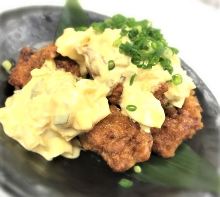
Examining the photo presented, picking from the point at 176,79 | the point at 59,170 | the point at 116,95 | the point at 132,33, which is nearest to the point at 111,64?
the point at 116,95

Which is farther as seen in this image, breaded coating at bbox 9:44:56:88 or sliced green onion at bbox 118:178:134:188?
breaded coating at bbox 9:44:56:88

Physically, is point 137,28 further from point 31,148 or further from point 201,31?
point 201,31

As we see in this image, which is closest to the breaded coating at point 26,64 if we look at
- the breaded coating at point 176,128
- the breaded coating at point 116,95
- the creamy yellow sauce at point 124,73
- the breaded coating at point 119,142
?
the creamy yellow sauce at point 124,73

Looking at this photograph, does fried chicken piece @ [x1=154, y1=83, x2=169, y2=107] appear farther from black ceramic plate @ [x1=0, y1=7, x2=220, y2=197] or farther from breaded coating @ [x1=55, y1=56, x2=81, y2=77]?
breaded coating @ [x1=55, y1=56, x2=81, y2=77]

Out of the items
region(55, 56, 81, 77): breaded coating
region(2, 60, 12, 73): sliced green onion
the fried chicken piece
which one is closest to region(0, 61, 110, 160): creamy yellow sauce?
region(55, 56, 81, 77): breaded coating

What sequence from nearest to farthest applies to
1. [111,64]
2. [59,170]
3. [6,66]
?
[59,170]
[111,64]
[6,66]

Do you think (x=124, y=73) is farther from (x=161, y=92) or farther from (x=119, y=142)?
(x=119, y=142)

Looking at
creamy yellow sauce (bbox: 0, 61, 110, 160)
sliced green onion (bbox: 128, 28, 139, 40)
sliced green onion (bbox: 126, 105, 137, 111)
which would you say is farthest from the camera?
sliced green onion (bbox: 128, 28, 139, 40)
